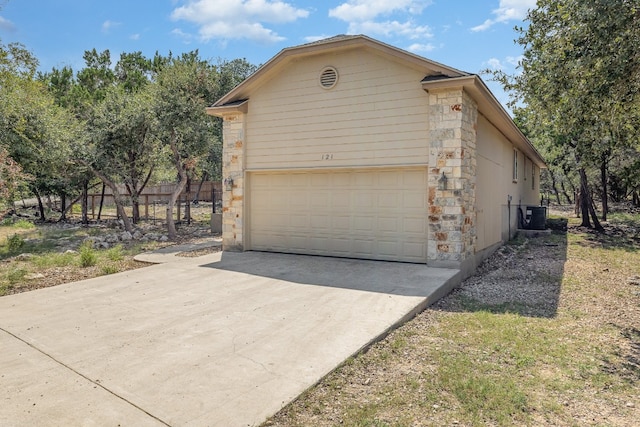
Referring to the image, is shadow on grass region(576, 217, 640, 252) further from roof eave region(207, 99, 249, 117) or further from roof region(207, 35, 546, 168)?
roof eave region(207, 99, 249, 117)

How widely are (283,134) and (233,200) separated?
2.03m

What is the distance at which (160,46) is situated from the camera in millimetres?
26062

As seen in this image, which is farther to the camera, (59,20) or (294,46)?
(59,20)

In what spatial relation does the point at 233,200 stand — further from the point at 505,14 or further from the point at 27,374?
the point at 505,14

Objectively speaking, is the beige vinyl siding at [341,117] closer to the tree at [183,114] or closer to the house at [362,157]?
the house at [362,157]

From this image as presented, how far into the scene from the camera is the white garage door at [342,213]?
791 cm

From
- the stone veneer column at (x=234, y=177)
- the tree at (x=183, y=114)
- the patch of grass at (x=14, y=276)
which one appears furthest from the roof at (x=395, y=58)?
the patch of grass at (x=14, y=276)

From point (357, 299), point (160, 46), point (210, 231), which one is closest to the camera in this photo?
point (357, 299)

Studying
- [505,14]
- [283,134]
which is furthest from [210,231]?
[505,14]

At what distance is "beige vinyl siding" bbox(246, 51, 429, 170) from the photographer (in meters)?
7.68

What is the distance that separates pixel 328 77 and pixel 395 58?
152cm

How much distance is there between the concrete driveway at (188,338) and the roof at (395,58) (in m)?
3.34

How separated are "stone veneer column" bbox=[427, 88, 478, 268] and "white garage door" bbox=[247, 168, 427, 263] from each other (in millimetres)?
435

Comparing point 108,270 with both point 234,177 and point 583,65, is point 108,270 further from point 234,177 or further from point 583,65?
point 583,65
